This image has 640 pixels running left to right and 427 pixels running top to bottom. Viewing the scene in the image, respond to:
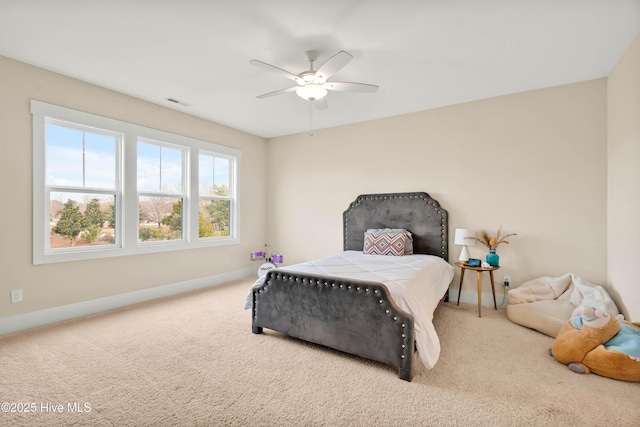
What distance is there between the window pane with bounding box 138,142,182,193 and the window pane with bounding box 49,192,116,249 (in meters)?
0.49

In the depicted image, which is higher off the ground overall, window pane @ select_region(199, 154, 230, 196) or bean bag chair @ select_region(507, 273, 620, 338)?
window pane @ select_region(199, 154, 230, 196)

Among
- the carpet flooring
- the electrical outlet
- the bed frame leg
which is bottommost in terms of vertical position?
the carpet flooring

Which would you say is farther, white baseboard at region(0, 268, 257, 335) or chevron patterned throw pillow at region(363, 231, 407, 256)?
chevron patterned throw pillow at region(363, 231, 407, 256)

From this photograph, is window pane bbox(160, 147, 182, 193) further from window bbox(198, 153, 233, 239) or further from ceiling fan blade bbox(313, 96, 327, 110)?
ceiling fan blade bbox(313, 96, 327, 110)

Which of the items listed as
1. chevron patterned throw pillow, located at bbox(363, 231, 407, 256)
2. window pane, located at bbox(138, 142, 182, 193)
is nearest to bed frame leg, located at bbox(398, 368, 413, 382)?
chevron patterned throw pillow, located at bbox(363, 231, 407, 256)

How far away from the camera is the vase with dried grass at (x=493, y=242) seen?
330cm

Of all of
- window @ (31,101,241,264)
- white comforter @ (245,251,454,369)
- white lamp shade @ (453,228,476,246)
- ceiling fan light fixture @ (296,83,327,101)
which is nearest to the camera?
white comforter @ (245,251,454,369)

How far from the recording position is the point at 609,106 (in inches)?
116

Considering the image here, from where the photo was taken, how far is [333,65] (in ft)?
7.54

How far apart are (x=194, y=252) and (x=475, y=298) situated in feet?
13.2

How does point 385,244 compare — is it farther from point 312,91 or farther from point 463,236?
point 312,91

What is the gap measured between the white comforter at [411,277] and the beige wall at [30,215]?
72.6 inches

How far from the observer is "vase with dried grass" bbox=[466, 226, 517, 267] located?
330 centimetres

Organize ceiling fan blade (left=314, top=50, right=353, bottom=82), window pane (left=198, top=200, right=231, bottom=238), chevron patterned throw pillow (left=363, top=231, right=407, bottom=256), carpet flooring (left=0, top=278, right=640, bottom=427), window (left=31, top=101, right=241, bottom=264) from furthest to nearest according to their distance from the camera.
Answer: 1. window pane (left=198, top=200, right=231, bottom=238)
2. chevron patterned throw pillow (left=363, top=231, right=407, bottom=256)
3. window (left=31, top=101, right=241, bottom=264)
4. ceiling fan blade (left=314, top=50, right=353, bottom=82)
5. carpet flooring (left=0, top=278, right=640, bottom=427)
